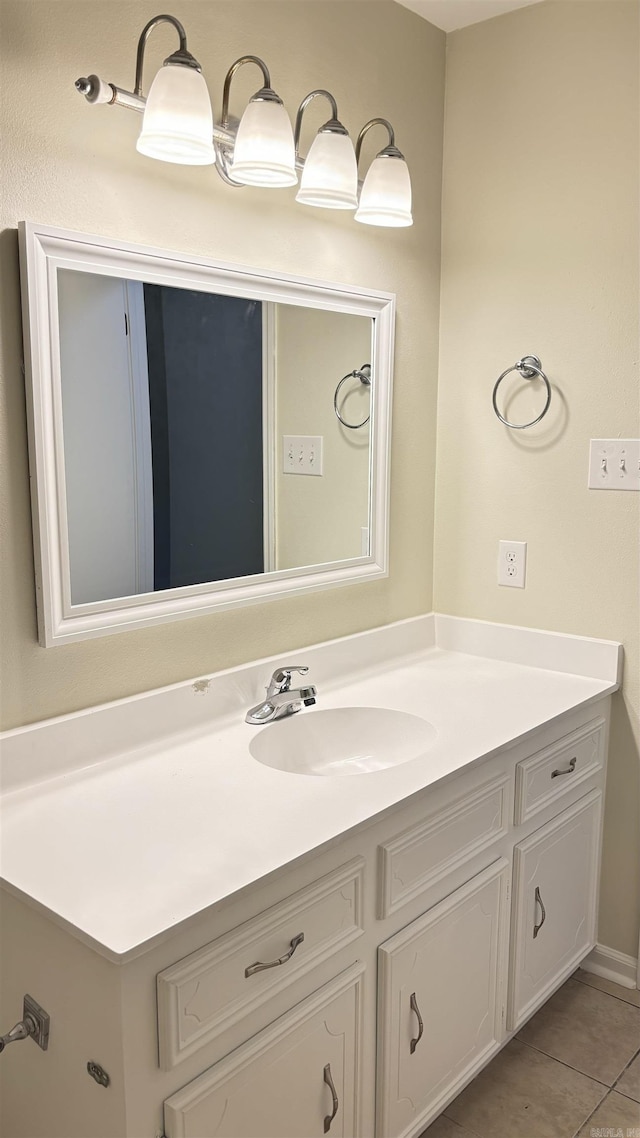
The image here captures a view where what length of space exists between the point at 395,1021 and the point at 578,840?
724 millimetres

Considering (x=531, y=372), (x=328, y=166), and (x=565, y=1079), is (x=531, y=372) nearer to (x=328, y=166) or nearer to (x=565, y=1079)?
(x=328, y=166)

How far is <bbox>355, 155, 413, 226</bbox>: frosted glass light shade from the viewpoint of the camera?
1.75 m

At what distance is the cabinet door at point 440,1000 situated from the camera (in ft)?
4.72

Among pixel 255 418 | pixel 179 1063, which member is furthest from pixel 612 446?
pixel 179 1063

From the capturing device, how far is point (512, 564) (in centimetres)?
217

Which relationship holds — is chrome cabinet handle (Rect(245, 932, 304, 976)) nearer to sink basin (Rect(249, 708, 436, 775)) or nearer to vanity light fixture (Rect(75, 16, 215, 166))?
sink basin (Rect(249, 708, 436, 775))

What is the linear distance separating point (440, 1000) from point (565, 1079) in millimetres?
489

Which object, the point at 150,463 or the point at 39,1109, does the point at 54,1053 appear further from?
the point at 150,463

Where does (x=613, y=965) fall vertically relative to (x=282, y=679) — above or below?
below

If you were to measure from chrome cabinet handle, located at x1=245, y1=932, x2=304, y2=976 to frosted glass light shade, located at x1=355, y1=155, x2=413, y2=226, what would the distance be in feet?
4.51

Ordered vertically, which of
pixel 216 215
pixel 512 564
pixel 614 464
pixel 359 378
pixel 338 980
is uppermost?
pixel 216 215

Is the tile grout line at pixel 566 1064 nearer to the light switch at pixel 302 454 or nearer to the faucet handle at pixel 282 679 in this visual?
the faucet handle at pixel 282 679

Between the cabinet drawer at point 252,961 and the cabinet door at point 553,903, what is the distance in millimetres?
568

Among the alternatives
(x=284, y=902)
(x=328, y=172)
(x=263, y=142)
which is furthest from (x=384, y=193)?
(x=284, y=902)
